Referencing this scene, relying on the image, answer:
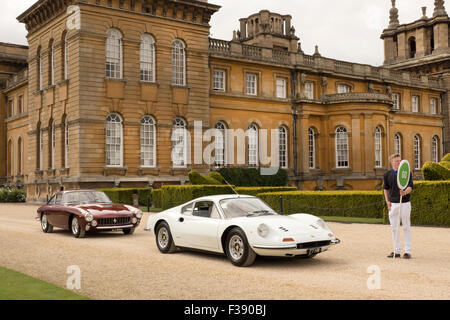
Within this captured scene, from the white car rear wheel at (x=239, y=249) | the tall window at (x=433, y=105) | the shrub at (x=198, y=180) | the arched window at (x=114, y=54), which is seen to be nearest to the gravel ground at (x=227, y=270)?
the white car rear wheel at (x=239, y=249)

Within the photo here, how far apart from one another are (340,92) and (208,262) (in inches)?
1346

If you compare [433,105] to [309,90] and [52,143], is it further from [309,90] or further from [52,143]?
[52,143]

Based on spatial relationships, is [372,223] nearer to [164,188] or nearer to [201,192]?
[201,192]

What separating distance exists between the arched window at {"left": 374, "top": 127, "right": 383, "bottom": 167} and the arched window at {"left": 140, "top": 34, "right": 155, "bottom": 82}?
686 inches

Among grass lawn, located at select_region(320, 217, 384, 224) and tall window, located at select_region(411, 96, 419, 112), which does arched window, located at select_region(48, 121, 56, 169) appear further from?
tall window, located at select_region(411, 96, 419, 112)

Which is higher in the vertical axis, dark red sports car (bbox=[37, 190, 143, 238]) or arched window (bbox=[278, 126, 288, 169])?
arched window (bbox=[278, 126, 288, 169])

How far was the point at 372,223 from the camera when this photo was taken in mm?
16875

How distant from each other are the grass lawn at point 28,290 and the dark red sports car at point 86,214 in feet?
18.3

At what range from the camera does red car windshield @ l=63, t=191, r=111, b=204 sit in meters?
15.1

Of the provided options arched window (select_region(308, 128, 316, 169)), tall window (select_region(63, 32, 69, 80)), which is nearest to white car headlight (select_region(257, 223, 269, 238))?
tall window (select_region(63, 32, 69, 80))

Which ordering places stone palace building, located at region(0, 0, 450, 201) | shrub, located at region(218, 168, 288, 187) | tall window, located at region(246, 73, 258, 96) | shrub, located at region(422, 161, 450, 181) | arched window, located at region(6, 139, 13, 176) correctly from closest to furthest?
shrub, located at region(422, 161, 450, 181) → stone palace building, located at region(0, 0, 450, 201) → shrub, located at region(218, 168, 288, 187) → tall window, located at region(246, 73, 258, 96) → arched window, located at region(6, 139, 13, 176)

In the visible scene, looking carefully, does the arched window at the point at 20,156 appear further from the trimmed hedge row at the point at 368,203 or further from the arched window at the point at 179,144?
the trimmed hedge row at the point at 368,203

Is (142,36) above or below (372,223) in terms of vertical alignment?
above
